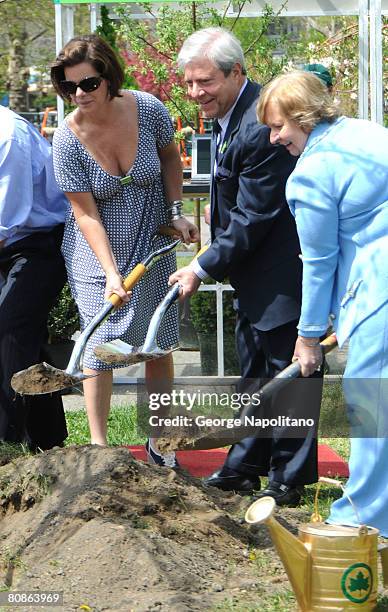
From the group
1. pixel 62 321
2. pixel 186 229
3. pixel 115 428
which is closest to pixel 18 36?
pixel 62 321

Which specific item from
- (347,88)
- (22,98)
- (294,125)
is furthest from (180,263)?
(22,98)

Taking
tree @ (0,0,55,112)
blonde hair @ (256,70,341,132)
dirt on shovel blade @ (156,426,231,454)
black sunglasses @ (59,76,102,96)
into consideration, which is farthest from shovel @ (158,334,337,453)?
tree @ (0,0,55,112)

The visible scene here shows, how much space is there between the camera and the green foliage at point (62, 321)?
25.2 feet

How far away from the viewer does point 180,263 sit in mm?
15297

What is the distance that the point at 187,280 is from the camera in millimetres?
4637

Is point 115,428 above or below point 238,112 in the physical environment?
below

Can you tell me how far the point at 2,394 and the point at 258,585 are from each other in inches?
76.2

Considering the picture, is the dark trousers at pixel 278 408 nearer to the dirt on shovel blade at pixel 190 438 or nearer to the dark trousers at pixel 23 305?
the dirt on shovel blade at pixel 190 438

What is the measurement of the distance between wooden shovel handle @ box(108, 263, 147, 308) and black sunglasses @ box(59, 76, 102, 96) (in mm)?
799

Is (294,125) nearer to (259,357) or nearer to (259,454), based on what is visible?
(259,357)

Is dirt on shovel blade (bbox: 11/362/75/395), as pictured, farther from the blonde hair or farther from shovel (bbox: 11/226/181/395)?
the blonde hair

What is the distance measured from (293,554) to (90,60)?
2.45m

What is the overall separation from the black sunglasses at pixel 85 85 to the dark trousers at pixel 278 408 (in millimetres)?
1197

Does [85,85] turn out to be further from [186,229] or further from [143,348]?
[143,348]
